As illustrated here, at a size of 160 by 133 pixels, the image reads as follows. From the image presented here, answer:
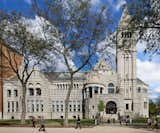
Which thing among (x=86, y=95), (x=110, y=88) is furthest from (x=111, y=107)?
(x=86, y=95)

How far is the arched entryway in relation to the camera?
95.9 metres

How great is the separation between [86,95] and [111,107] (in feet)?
25.4

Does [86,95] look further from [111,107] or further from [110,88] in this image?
[111,107]

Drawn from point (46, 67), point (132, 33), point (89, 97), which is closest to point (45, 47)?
point (46, 67)

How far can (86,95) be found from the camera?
326 ft

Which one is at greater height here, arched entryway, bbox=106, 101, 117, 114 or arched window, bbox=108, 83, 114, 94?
arched window, bbox=108, 83, 114, 94

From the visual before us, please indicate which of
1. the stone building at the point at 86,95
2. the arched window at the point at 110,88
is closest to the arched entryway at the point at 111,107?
the stone building at the point at 86,95

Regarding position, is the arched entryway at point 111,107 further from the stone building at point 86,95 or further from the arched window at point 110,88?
the arched window at point 110,88

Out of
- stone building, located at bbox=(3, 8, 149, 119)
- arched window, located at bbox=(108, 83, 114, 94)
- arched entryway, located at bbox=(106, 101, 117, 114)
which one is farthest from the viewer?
arched window, located at bbox=(108, 83, 114, 94)

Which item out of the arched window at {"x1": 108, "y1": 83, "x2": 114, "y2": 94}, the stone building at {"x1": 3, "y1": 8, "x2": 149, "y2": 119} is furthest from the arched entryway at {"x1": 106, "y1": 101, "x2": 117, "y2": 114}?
the arched window at {"x1": 108, "y1": 83, "x2": 114, "y2": 94}

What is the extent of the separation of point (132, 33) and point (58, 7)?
24.6m

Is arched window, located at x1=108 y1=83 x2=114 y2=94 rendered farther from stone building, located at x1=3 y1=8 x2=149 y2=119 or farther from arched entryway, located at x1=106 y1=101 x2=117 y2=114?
arched entryway, located at x1=106 y1=101 x2=117 y2=114

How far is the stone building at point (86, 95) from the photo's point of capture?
314 feet

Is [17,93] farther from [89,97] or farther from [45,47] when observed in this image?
[45,47]
